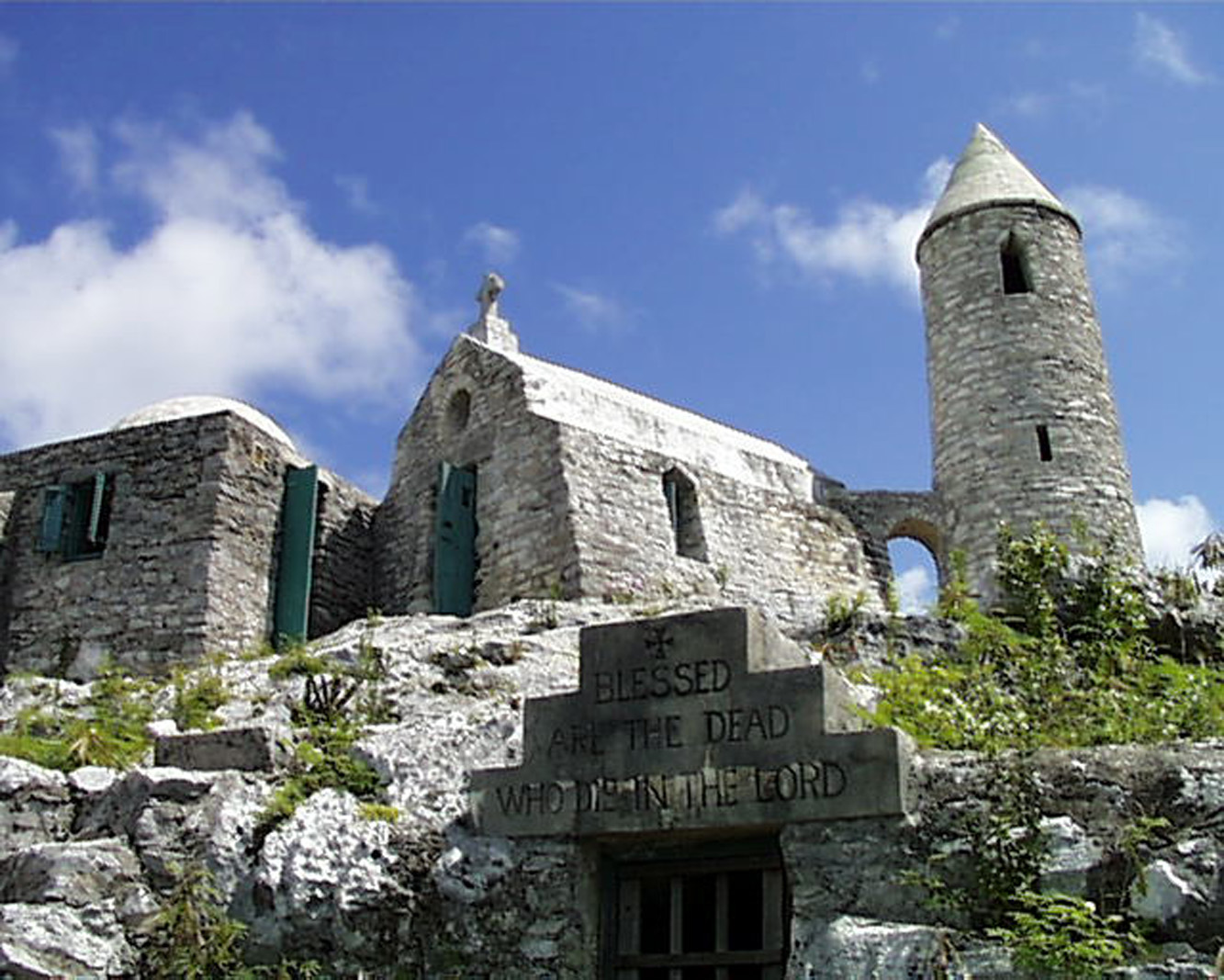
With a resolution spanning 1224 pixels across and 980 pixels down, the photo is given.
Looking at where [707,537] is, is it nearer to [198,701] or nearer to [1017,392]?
[1017,392]

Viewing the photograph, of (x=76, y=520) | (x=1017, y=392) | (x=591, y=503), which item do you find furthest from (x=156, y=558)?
(x=1017, y=392)

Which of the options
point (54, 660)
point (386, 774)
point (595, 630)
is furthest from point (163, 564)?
point (595, 630)

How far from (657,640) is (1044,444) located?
1467cm

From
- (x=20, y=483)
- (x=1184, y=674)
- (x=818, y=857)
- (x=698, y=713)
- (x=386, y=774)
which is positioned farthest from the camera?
(x=20, y=483)

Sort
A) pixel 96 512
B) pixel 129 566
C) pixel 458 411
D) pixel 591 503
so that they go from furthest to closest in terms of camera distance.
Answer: pixel 458 411, pixel 96 512, pixel 129 566, pixel 591 503

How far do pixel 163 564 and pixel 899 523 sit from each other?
10.9 meters

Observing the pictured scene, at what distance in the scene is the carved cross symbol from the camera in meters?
8.70

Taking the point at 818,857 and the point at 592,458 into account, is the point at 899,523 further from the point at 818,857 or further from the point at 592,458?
the point at 818,857

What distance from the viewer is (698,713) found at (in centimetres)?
847

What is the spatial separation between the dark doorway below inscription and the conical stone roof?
17.6 meters

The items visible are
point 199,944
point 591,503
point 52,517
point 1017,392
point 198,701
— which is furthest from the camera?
point 1017,392

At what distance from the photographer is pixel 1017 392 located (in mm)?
22156

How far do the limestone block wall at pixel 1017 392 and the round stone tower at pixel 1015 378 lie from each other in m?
0.02

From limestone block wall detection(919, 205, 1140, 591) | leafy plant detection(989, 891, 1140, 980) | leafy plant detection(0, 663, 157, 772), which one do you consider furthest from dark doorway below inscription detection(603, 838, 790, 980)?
limestone block wall detection(919, 205, 1140, 591)
